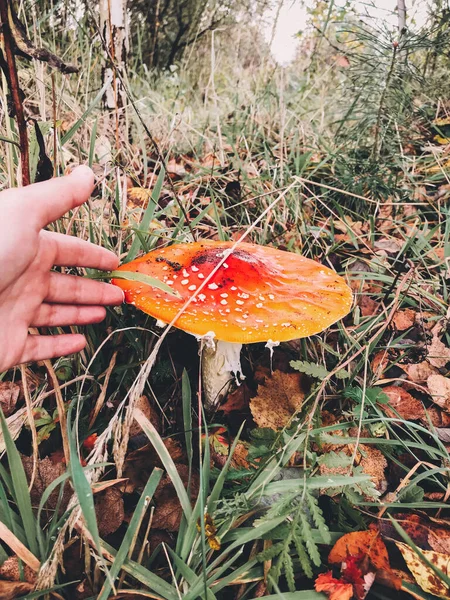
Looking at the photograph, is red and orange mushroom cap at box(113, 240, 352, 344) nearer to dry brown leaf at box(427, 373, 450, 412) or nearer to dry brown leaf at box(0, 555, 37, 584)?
dry brown leaf at box(427, 373, 450, 412)

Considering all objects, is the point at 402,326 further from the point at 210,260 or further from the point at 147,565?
the point at 147,565

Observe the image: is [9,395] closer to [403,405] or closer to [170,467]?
[170,467]

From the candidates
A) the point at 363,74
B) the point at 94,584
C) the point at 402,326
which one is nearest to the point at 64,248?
the point at 94,584

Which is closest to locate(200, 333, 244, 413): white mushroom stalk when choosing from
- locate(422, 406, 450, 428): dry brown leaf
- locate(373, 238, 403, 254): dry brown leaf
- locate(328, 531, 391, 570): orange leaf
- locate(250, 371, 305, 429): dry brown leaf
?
locate(250, 371, 305, 429): dry brown leaf

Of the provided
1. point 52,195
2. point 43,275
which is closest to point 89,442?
point 43,275

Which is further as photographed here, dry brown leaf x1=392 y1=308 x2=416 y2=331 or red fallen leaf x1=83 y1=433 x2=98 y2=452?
dry brown leaf x1=392 y1=308 x2=416 y2=331

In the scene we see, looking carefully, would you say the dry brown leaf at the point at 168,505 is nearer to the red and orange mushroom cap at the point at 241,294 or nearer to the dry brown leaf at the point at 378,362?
the red and orange mushroom cap at the point at 241,294

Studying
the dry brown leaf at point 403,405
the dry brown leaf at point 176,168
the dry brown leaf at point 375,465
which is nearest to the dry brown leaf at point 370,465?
the dry brown leaf at point 375,465
